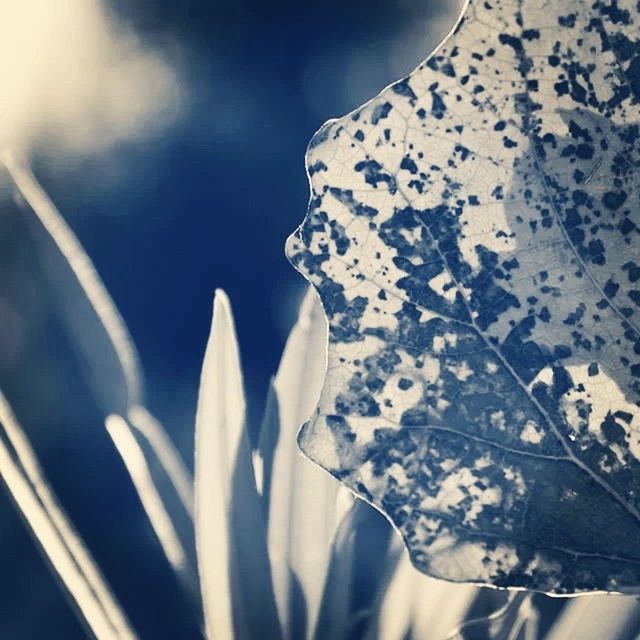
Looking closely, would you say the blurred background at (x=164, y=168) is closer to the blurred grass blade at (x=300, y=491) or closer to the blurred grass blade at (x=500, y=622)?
the blurred grass blade at (x=300, y=491)

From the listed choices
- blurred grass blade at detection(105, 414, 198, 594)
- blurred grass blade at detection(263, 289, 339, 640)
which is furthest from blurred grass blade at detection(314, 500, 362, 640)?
blurred grass blade at detection(105, 414, 198, 594)

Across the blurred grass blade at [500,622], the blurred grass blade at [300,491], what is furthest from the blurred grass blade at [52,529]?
the blurred grass blade at [500,622]

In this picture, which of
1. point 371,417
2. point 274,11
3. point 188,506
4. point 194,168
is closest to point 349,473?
point 371,417

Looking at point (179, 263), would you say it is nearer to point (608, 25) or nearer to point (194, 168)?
Answer: point (194, 168)

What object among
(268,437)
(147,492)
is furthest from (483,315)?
(147,492)

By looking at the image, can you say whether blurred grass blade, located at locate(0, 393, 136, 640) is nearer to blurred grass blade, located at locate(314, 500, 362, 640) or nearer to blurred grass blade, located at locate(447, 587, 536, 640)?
blurred grass blade, located at locate(314, 500, 362, 640)
